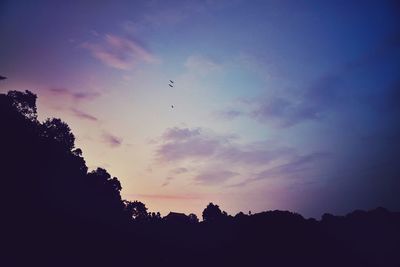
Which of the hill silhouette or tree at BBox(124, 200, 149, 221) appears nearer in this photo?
the hill silhouette

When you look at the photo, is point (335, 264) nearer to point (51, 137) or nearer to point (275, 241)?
point (275, 241)

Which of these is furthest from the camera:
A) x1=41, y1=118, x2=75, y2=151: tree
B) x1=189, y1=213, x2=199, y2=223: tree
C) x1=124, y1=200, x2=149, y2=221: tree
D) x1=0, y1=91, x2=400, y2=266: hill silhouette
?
x1=189, y1=213, x2=199, y2=223: tree

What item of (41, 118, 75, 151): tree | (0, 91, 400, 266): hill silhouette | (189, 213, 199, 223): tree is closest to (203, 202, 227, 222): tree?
(0, 91, 400, 266): hill silhouette

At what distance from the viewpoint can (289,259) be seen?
88.8 meters

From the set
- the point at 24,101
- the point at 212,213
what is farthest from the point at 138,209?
the point at 24,101

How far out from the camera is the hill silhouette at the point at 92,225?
44.3 metres

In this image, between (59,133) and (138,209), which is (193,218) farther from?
(59,133)

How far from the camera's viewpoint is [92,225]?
61.0 metres

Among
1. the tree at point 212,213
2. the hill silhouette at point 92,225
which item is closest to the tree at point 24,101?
the hill silhouette at point 92,225

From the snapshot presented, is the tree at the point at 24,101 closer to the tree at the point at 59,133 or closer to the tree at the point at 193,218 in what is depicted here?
the tree at the point at 59,133

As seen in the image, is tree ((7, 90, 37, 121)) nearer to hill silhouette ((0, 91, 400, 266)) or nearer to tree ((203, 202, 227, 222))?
hill silhouette ((0, 91, 400, 266))

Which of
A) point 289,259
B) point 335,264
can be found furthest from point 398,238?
point 289,259

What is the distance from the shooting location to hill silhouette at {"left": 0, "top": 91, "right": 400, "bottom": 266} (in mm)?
44281

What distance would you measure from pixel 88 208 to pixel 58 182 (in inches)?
392
